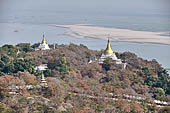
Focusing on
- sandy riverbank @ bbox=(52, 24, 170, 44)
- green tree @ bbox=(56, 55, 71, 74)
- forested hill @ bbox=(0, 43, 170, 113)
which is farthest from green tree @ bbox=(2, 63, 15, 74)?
sandy riverbank @ bbox=(52, 24, 170, 44)

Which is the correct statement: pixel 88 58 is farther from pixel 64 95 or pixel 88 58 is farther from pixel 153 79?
pixel 64 95

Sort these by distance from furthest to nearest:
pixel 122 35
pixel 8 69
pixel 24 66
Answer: pixel 122 35, pixel 24 66, pixel 8 69

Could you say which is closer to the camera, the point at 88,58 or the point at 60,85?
the point at 60,85

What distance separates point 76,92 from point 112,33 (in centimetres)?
2090

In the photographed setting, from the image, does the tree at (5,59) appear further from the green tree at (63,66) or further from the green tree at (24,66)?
the green tree at (63,66)

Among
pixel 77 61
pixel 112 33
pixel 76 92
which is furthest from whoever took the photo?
pixel 112 33

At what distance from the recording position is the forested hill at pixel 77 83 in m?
8.67

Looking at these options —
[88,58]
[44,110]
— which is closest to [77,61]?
[88,58]

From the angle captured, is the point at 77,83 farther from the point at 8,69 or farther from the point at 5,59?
the point at 5,59

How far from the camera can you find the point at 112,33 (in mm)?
30734

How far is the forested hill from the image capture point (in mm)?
8672

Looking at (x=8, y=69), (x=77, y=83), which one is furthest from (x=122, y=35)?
(x=77, y=83)

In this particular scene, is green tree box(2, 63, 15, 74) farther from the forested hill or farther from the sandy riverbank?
the sandy riverbank

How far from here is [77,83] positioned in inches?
428
